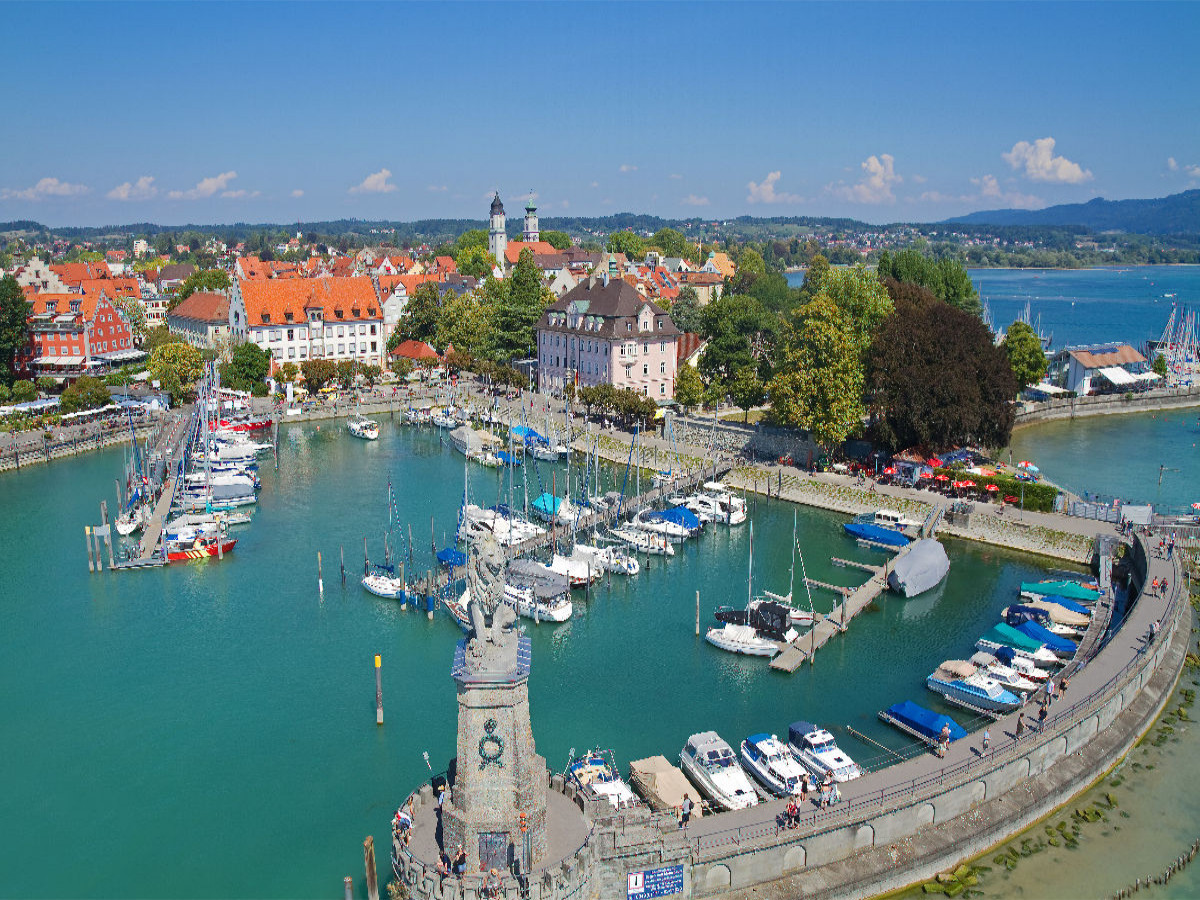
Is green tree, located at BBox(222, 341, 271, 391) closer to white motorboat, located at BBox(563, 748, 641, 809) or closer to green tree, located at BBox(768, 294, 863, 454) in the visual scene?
green tree, located at BBox(768, 294, 863, 454)

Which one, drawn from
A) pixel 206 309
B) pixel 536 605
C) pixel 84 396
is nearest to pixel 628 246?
pixel 206 309

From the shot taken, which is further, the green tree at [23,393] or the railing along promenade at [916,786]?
the green tree at [23,393]

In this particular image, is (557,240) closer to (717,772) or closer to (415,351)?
(415,351)

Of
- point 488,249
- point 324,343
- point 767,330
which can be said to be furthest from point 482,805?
point 488,249

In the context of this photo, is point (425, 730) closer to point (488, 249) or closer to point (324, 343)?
point (324, 343)

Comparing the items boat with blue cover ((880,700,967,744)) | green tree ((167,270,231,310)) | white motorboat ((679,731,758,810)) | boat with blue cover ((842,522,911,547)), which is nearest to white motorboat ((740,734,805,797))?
white motorboat ((679,731,758,810))

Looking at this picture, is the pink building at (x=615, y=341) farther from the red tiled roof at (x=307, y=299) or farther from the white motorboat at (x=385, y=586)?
the white motorboat at (x=385, y=586)

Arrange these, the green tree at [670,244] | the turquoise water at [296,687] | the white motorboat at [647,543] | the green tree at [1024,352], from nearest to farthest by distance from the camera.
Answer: the turquoise water at [296,687] < the white motorboat at [647,543] < the green tree at [1024,352] < the green tree at [670,244]

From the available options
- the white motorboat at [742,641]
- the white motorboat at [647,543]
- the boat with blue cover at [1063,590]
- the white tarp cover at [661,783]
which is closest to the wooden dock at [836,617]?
the white motorboat at [742,641]
